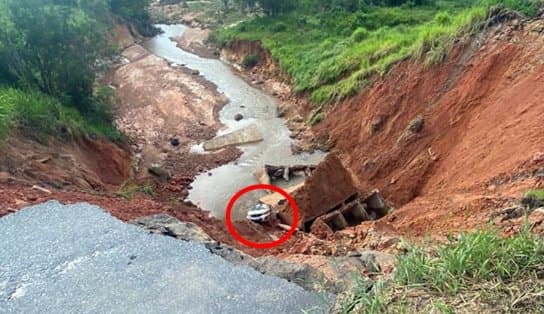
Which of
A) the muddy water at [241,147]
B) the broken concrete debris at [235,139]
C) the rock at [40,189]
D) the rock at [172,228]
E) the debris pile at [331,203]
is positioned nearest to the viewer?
the rock at [172,228]

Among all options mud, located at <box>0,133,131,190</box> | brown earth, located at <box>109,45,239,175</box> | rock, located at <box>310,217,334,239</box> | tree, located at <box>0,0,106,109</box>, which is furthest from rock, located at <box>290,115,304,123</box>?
rock, located at <box>310,217,334,239</box>

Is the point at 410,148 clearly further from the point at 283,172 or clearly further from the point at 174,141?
the point at 174,141

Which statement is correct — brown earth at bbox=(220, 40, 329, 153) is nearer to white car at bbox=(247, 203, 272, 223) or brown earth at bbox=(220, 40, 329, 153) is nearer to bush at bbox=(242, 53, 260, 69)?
bush at bbox=(242, 53, 260, 69)

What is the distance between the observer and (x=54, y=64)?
593 inches

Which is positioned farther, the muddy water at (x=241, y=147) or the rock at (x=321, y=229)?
the muddy water at (x=241, y=147)

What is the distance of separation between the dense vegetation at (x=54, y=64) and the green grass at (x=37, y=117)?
0.03 meters

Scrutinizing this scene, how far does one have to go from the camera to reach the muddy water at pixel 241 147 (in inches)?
573

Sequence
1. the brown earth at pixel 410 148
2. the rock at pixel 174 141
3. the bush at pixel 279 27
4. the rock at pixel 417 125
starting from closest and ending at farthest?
the brown earth at pixel 410 148, the rock at pixel 417 125, the rock at pixel 174 141, the bush at pixel 279 27

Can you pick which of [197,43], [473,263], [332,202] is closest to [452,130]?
[332,202]

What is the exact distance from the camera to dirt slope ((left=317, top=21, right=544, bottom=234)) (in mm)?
9594

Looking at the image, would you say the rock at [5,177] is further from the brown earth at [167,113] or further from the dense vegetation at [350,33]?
the dense vegetation at [350,33]

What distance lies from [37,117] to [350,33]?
16.7 meters

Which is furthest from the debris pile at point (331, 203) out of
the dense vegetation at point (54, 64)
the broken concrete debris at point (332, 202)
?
the dense vegetation at point (54, 64)

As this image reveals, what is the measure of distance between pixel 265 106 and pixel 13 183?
1400cm
